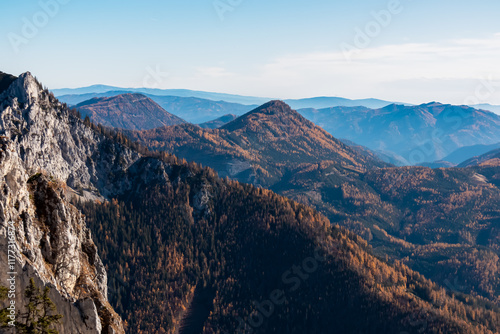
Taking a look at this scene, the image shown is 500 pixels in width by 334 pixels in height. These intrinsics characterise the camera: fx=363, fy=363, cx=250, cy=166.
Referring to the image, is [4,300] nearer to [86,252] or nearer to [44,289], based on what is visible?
[44,289]

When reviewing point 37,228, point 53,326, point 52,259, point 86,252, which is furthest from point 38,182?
point 53,326

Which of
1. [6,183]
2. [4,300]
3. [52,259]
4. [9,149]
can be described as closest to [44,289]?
[4,300]

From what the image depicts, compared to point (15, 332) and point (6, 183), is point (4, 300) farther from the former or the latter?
point (6, 183)

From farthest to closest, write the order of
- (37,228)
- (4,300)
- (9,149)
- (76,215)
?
(76,215) → (37,228) → (9,149) → (4,300)

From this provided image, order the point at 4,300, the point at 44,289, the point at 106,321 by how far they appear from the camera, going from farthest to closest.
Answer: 1. the point at 106,321
2. the point at 44,289
3. the point at 4,300

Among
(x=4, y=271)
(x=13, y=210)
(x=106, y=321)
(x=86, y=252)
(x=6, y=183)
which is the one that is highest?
(x=6, y=183)

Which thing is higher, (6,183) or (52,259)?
(6,183)

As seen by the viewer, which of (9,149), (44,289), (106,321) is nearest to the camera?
(44,289)

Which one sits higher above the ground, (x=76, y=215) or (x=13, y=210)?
(x=13, y=210)

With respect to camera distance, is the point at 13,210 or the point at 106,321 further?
the point at 106,321
